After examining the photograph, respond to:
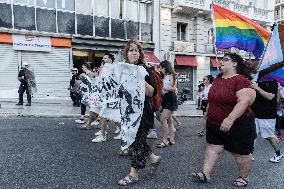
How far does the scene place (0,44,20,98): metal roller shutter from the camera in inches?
746

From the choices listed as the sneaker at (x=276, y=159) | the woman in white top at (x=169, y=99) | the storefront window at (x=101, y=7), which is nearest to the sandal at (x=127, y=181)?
the sneaker at (x=276, y=159)

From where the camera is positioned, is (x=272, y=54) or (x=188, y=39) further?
(x=188, y=39)

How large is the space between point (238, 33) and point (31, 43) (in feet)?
47.2

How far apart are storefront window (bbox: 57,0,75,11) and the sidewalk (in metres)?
5.18

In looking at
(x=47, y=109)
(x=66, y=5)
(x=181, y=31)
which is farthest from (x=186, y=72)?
(x=47, y=109)

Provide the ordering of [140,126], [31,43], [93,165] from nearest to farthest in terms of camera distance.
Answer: [140,126], [93,165], [31,43]

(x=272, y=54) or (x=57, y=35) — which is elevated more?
(x=57, y=35)

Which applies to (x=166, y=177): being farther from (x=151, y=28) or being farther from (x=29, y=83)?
(x=151, y=28)

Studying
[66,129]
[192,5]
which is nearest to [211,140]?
[66,129]

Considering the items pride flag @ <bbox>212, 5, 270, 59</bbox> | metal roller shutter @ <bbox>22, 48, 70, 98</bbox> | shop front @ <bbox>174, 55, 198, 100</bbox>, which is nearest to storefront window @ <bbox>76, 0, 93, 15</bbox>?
metal roller shutter @ <bbox>22, 48, 70, 98</bbox>

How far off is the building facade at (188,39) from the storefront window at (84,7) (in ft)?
17.4

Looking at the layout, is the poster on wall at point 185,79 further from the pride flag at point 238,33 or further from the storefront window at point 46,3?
the pride flag at point 238,33

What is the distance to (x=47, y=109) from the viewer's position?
14953mm

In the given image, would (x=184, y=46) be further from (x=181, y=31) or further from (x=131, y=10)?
(x=131, y=10)
